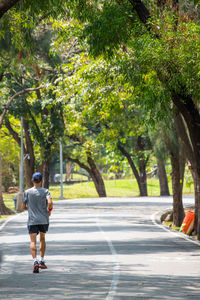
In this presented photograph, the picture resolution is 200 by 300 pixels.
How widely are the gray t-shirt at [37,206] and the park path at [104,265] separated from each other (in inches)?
34.1

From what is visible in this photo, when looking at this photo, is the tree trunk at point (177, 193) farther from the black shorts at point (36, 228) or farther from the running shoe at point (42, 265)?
the running shoe at point (42, 265)

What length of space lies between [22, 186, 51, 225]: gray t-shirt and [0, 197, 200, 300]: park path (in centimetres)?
87

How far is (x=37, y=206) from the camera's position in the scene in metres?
11.9

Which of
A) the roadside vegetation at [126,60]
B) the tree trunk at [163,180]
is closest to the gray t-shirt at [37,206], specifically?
the roadside vegetation at [126,60]

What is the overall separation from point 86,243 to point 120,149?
36.1 meters

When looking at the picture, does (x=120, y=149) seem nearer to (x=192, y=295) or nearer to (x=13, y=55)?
(x=13, y=55)

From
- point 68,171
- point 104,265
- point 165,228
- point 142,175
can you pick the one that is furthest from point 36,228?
point 68,171

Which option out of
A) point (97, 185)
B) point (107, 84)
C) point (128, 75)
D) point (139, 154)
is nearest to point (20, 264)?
point (128, 75)

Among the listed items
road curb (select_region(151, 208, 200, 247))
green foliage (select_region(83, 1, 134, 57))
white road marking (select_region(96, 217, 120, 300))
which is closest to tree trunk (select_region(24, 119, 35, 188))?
road curb (select_region(151, 208, 200, 247))

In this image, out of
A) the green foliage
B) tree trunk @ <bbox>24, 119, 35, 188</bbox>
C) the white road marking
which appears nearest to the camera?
the white road marking

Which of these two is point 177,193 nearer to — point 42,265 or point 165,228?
point 165,228

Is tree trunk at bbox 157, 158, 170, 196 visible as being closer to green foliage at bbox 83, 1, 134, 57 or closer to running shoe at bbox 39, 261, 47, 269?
green foliage at bbox 83, 1, 134, 57

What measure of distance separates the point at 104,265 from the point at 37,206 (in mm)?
1733

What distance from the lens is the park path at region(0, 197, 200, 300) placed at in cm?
952
